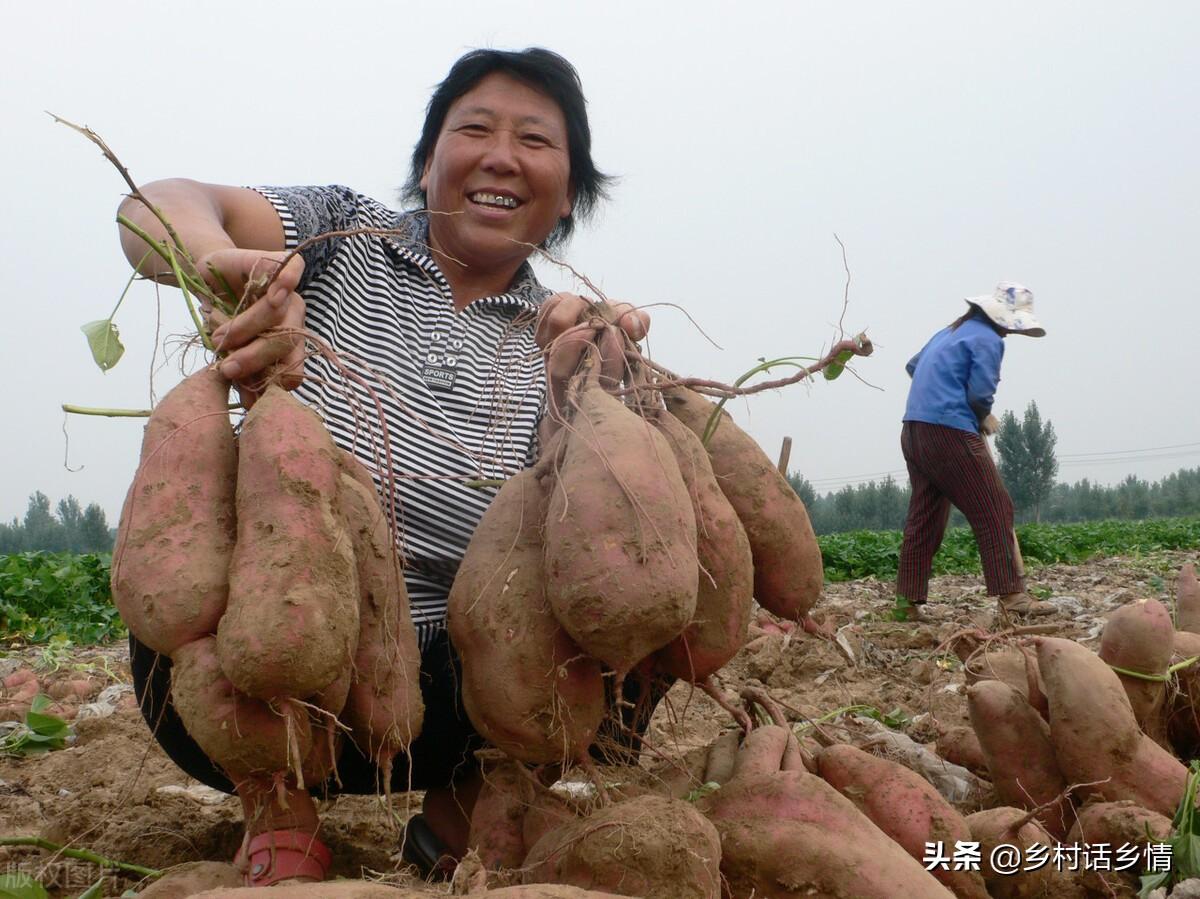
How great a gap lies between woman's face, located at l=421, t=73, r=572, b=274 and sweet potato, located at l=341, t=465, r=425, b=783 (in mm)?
998

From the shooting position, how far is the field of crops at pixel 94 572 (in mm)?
7020

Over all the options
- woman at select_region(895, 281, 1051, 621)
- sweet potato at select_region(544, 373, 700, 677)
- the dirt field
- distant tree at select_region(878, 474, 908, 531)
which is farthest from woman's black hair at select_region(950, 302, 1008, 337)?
distant tree at select_region(878, 474, 908, 531)

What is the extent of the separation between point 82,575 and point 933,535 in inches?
274

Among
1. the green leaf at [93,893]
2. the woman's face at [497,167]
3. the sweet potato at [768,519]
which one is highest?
the woman's face at [497,167]

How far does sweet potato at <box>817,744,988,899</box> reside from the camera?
183 centimetres

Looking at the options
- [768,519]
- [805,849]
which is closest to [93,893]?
[805,849]

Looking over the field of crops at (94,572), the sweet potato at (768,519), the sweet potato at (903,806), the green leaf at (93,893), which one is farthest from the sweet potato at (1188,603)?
the field of crops at (94,572)

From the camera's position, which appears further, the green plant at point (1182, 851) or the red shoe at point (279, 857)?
the green plant at point (1182, 851)

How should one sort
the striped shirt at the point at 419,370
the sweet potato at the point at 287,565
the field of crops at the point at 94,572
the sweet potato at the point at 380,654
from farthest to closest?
the field of crops at the point at 94,572
the striped shirt at the point at 419,370
the sweet potato at the point at 380,654
the sweet potato at the point at 287,565

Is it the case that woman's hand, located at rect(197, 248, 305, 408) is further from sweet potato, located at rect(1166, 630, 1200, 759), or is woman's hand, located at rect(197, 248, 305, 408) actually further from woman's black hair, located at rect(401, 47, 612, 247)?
sweet potato, located at rect(1166, 630, 1200, 759)

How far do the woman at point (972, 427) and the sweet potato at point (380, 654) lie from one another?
5.13m

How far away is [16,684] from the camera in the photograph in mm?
4328

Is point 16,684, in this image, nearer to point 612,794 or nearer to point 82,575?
point 612,794

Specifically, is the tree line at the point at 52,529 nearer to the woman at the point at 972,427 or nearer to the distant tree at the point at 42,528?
the distant tree at the point at 42,528
